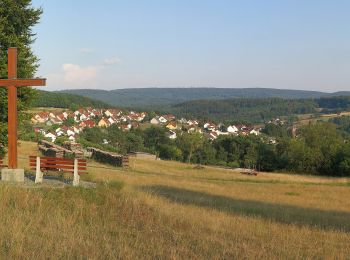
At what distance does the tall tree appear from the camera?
20.1m

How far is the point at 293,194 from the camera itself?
3006 cm

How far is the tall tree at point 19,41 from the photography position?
65.8 ft

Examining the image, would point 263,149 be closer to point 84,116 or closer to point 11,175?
point 11,175

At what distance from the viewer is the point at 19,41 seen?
2094 cm

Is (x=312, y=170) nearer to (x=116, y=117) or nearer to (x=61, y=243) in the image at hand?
(x=61, y=243)

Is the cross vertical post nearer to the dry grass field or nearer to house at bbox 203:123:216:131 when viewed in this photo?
the dry grass field

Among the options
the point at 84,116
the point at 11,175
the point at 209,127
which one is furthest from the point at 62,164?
the point at 209,127

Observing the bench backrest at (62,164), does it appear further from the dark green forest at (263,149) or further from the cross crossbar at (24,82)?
the dark green forest at (263,149)

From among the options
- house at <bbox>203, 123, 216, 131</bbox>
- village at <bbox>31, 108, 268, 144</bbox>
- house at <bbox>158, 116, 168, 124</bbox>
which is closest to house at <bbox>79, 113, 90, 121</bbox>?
village at <bbox>31, 108, 268, 144</bbox>

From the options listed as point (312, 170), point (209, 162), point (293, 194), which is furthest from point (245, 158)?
point (293, 194)

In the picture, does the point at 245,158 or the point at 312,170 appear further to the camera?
the point at 245,158

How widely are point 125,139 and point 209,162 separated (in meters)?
22.5

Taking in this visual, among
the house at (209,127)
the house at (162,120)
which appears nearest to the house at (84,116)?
the house at (162,120)

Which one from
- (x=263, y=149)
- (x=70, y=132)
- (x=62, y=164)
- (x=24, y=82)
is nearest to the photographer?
(x=24, y=82)
